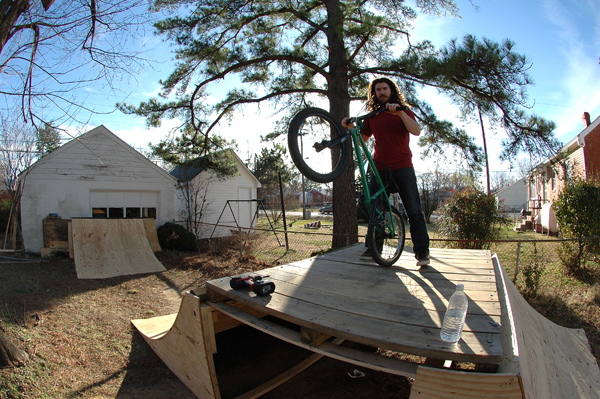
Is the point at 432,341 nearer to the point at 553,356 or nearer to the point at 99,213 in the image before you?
the point at 553,356

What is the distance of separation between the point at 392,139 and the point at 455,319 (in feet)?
6.80

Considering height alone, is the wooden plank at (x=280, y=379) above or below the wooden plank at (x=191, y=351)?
below

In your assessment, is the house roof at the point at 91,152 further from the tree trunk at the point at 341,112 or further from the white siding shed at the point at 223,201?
the tree trunk at the point at 341,112

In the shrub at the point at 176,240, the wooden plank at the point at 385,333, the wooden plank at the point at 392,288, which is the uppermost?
the wooden plank at the point at 392,288

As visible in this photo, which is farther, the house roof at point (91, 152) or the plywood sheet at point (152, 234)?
the plywood sheet at point (152, 234)

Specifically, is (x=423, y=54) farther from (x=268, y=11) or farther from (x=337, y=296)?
(x=337, y=296)

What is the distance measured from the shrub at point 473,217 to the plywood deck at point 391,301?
201 inches

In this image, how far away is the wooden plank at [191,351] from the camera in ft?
8.65

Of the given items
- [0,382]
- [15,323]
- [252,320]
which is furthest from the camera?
[15,323]

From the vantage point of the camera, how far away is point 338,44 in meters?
8.24

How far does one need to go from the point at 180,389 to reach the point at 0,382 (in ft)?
4.96

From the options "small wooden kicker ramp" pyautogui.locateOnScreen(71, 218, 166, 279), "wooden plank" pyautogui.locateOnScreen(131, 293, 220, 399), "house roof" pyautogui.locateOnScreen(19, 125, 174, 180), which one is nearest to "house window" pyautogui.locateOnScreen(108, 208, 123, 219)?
"house roof" pyautogui.locateOnScreen(19, 125, 174, 180)

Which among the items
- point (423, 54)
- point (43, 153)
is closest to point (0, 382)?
point (423, 54)

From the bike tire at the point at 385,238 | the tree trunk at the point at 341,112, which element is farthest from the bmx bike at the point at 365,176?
the tree trunk at the point at 341,112
